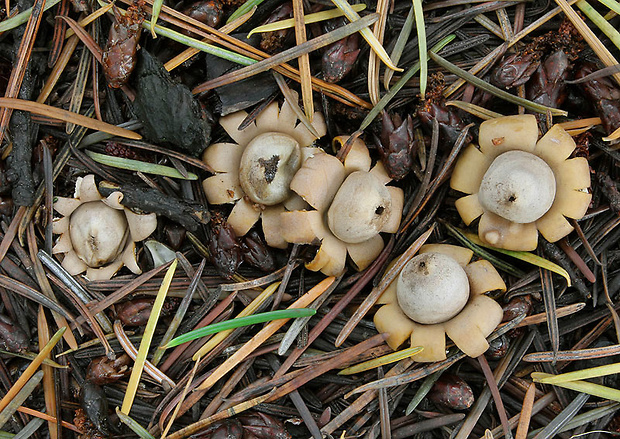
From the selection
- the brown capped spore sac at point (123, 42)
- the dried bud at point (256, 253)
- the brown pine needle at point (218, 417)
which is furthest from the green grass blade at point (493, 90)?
the brown pine needle at point (218, 417)

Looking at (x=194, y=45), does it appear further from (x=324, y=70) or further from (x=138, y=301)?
(x=138, y=301)

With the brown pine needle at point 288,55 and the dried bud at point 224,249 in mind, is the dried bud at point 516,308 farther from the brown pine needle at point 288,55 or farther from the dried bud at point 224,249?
the brown pine needle at point 288,55

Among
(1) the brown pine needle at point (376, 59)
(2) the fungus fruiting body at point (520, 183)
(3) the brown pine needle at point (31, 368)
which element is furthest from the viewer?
(3) the brown pine needle at point (31, 368)

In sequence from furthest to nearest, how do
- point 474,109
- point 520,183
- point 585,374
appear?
point 474,109 → point 585,374 → point 520,183

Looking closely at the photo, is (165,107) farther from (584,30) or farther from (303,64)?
(584,30)

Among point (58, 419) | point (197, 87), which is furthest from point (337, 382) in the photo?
point (197, 87)

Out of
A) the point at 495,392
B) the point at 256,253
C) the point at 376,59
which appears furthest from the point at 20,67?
the point at 495,392
